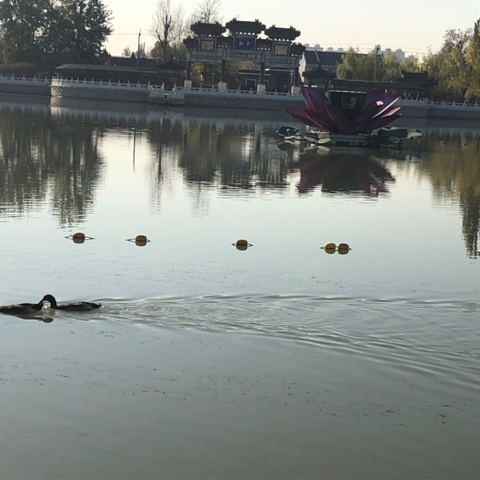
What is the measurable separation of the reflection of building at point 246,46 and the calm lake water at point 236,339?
5247cm

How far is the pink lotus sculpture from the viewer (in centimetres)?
3256

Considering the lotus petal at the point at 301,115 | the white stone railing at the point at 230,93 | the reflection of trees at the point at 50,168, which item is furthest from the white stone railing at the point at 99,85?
the reflection of trees at the point at 50,168

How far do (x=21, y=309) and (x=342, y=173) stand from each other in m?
15.2

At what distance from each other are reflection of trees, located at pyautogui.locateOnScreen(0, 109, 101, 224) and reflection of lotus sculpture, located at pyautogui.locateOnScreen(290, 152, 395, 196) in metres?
5.14

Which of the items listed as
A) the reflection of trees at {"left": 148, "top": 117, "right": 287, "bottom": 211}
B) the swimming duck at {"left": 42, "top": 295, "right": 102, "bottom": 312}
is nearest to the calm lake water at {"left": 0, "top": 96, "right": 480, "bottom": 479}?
the swimming duck at {"left": 42, "top": 295, "right": 102, "bottom": 312}

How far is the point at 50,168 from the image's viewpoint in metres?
19.2

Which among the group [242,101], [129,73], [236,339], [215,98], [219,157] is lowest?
[236,339]

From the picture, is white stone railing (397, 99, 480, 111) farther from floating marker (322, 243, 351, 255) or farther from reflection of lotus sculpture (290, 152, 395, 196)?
floating marker (322, 243, 351, 255)

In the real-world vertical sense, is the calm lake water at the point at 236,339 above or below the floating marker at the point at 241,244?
below

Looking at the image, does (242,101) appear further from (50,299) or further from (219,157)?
(50,299)

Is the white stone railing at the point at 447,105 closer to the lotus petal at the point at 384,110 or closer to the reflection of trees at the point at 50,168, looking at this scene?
the lotus petal at the point at 384,110

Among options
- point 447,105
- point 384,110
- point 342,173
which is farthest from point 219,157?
point 447,105

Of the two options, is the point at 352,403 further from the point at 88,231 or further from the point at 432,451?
the point at 88,231

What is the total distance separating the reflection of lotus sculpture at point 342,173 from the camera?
1917cm
